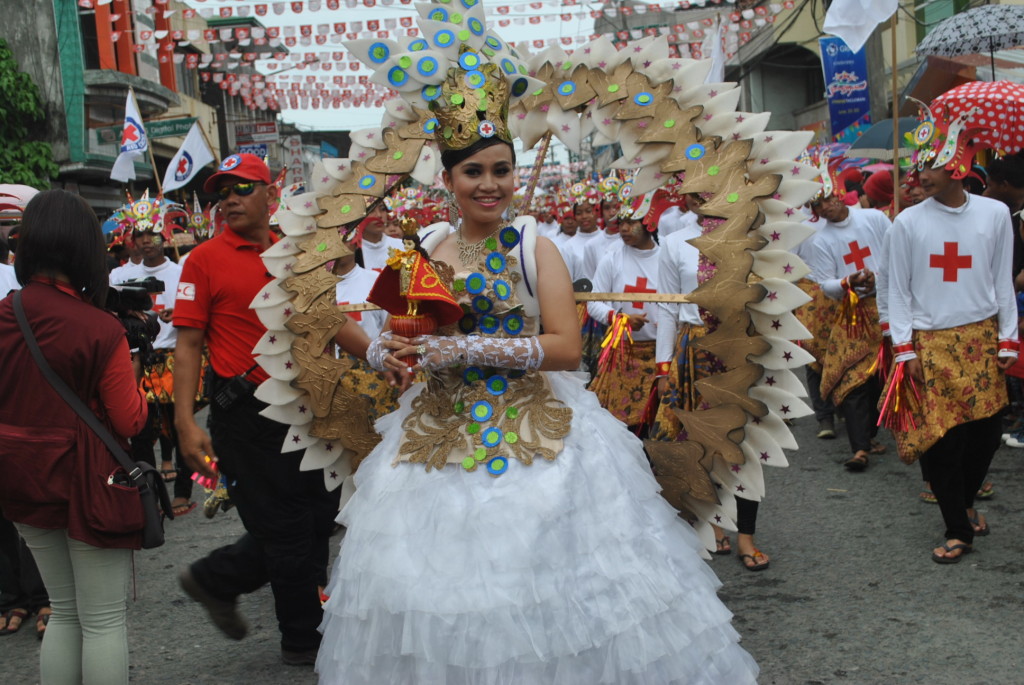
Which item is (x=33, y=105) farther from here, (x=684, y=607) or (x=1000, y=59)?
(x=684, y=607)

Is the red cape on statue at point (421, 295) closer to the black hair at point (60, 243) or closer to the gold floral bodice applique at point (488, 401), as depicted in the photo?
the gold floral bodice applique at point (488, 401)

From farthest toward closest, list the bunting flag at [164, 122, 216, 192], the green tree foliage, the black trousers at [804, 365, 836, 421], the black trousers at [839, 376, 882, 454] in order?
the green tree foliage < the bunting flag at [164, 122, 216, 192] < the black trousers at [804, 365, 836, 421] < the black trousers at [839, 376, 882, 454]

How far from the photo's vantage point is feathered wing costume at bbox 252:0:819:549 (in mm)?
3371

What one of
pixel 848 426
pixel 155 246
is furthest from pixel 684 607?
pixel 155 246

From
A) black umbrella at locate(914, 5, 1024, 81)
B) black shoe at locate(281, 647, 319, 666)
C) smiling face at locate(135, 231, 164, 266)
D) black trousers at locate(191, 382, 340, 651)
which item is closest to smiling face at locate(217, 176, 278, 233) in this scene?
black trousers at locate(191, 382, 340, 651)

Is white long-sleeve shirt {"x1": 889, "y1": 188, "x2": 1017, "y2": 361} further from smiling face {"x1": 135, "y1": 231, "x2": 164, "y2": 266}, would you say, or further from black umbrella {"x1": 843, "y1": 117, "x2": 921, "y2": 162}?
black umbrella {"x1": 843, "y1": 117, "x2": 921, "y2": 162}

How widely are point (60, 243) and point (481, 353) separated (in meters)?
1.41

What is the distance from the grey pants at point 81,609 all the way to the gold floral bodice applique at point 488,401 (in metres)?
1.05

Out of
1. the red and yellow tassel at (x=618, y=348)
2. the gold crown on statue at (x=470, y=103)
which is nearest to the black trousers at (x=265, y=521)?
the gold crown on statue at (x=470, y=103)

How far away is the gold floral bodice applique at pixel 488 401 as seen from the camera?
3092 mm

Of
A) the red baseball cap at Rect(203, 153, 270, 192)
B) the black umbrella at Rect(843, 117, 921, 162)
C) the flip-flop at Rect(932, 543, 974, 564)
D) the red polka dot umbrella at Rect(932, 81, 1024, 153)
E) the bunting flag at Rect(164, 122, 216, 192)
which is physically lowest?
the flip-flop at Rect(932, 543, 974, 564)

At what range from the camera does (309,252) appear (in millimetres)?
4020

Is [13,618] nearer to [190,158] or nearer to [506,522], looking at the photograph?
[506,522]

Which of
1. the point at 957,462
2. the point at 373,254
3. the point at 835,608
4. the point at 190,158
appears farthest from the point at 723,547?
the point at 190,158
